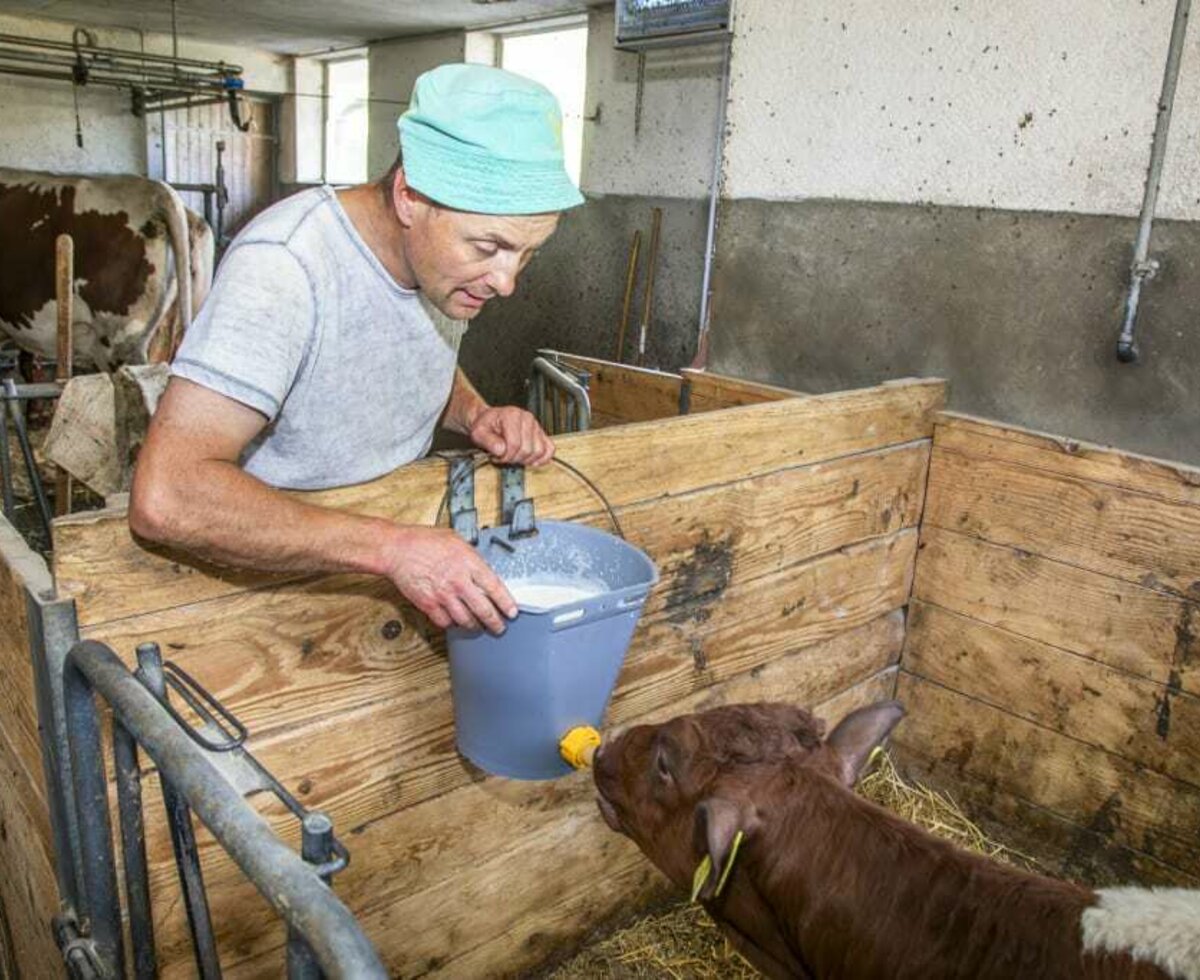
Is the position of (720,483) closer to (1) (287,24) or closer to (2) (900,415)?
(2) (900,415)

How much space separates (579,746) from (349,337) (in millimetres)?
734

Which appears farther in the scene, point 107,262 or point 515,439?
point 107,262

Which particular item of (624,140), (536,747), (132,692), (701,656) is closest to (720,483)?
(701,656)

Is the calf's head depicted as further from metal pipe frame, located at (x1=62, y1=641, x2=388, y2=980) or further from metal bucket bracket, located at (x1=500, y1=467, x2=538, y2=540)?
metal pipe frame, located at (x1=62, y1=641, x2=388, y2=980)

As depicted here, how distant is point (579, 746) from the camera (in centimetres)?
157

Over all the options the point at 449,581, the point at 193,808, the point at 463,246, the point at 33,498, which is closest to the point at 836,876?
the point at 449,581

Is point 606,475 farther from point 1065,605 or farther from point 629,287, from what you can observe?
point 629,287

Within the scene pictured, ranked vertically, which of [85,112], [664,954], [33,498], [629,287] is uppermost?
[85,112]

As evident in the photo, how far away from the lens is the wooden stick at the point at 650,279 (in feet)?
21.3

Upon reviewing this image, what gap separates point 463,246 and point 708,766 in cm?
89

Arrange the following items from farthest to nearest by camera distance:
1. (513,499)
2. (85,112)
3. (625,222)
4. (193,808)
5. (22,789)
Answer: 1. (85,112)
2. (625,222)
3. (513,499)
4. (22,789)
5. (193,808)

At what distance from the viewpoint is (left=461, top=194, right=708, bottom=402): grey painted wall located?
252 inches

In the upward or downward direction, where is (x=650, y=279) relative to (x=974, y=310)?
downward

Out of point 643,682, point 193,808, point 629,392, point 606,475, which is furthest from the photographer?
point 629,392
